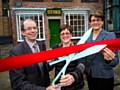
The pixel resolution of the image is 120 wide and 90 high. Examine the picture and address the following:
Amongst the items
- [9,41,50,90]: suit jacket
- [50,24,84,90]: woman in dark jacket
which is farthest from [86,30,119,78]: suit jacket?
[9,41,50,90]: suit jacket

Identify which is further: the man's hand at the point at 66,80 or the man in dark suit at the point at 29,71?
the man in dark suit at the point at 29,71

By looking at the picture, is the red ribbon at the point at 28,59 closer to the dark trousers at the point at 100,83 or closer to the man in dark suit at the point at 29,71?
the man in dark suit at the point at 29,71

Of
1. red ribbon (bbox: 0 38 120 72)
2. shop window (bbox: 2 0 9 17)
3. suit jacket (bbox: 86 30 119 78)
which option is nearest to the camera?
red ribbon (bbox: 0 38 120 72)

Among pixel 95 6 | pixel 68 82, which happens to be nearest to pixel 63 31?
pixel 68 82

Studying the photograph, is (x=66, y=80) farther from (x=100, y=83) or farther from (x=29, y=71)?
(x=100, y=83)

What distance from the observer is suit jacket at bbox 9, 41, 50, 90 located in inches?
85.8

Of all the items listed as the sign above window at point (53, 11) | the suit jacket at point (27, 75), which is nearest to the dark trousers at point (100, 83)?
the suit jacket at point (27, 75)

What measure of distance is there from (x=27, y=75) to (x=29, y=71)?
1.4 inches

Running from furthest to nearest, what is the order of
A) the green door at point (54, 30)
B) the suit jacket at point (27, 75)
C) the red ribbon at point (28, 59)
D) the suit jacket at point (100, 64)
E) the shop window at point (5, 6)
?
the green door at point (54, 30)
the shop window at point (5, 6)
the suit jacket at point (100, 64)
the suit jacket at point (27, 75)
the red ribbon at point (28, 59)

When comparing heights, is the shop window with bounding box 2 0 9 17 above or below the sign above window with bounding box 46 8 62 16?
above

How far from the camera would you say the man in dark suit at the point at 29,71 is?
2.18m

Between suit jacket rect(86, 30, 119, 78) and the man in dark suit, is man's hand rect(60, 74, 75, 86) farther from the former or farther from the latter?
suit jacket rect(86, 30, 119, 78)

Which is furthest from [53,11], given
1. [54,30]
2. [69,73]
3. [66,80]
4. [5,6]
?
[66,80]

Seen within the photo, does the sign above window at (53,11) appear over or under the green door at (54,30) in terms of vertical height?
over
